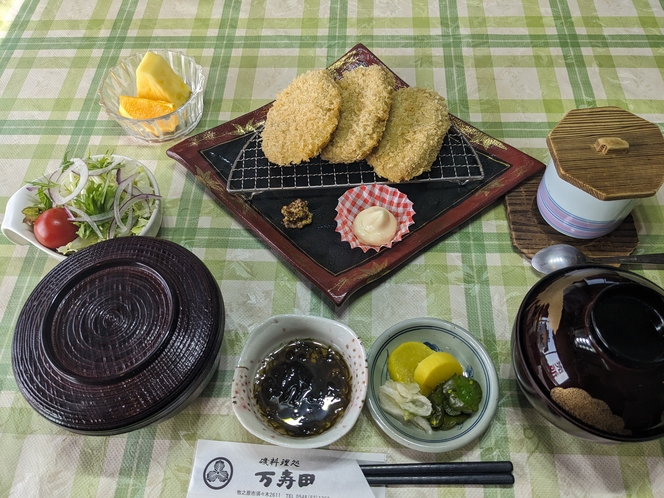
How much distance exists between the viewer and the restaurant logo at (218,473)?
1.41 m

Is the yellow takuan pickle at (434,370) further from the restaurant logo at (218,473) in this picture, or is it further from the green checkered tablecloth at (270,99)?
the restaurant logo at (218,473)

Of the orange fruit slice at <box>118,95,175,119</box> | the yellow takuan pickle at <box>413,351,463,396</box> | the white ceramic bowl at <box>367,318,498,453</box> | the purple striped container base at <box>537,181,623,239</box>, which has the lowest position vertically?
the white ceramic bowl at <box>367,318,498,453</box>

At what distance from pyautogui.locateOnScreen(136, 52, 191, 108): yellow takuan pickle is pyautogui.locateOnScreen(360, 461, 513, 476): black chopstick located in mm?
1834

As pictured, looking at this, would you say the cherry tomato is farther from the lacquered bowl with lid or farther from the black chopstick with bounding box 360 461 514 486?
the lacquered bowl with lid

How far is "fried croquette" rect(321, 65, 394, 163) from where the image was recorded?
6.38 feet

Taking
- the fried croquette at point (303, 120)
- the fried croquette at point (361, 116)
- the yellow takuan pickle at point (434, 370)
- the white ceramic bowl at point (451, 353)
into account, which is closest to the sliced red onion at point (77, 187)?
the fried croquette at point (303, 120)

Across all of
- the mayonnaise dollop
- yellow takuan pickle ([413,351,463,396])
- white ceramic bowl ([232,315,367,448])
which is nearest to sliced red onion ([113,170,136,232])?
white ceramic bowl ([232,315,367,448])

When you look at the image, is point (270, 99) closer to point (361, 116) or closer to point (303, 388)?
point (361, 116)

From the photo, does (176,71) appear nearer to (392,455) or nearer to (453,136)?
(453,136)

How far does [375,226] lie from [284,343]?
1.92 feet

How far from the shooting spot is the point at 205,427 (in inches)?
60.9

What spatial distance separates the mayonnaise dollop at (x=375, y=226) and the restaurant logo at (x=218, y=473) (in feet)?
3.04

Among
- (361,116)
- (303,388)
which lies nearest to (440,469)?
(303,388)

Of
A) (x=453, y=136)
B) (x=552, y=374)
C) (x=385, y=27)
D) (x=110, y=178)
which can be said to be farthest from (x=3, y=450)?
(x=385, y=27)
